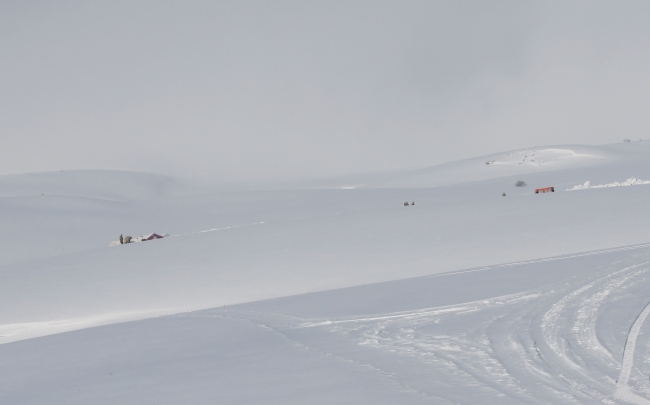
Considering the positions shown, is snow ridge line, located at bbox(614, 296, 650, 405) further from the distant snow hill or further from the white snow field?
the distant snow hill

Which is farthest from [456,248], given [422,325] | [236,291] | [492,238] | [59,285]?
[59,285]

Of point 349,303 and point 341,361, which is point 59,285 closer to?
point 349,303

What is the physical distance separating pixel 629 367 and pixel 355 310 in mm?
4581

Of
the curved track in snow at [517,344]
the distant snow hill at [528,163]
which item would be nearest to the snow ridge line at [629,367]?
the curved track in snow at [517,344]

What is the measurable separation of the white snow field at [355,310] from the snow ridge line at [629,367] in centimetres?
3

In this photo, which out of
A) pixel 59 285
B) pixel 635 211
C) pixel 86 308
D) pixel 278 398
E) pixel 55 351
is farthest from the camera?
pixel 635 211

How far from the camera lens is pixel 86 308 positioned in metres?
13.5

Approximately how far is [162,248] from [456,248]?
7.81 m

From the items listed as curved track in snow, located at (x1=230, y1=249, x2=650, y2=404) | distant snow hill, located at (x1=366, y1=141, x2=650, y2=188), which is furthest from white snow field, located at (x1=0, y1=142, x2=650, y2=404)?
distant snow hill, located at (x1=366, y1=141, x2=650, y2=188)

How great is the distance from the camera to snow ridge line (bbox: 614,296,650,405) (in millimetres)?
4901

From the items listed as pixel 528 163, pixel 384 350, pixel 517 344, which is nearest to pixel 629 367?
pixel 517 344

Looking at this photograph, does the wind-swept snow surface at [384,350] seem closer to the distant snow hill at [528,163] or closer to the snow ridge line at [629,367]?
the snow ridge line at [629,367]

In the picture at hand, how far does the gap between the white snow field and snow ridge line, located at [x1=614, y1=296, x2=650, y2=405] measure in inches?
1.1

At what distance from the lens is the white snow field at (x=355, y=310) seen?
5930 mm
